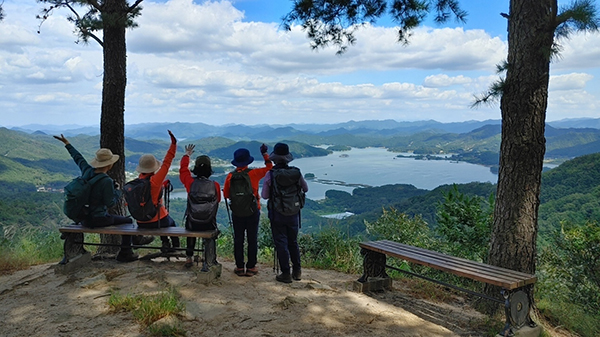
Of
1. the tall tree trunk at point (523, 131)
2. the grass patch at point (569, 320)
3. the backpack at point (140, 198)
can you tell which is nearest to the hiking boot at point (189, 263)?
the backpack at point (140, 198)

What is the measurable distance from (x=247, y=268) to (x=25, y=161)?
85414 millimetres

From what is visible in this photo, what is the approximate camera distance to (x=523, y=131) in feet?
14.2

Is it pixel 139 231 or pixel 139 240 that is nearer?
pixel 139 231

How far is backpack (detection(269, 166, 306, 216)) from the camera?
467 centimetres

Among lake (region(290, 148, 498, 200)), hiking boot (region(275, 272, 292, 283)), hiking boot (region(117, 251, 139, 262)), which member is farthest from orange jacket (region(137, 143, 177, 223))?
lake (region(290, 148, 498, 200))

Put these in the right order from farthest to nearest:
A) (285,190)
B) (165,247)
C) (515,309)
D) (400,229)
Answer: (400,229), (165,247), (285,190), (515,309)

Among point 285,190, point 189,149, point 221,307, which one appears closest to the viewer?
point 221,307

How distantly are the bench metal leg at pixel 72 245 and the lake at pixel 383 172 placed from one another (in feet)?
178

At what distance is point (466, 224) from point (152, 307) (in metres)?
4.84

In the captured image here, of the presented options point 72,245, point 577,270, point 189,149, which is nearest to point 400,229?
point 577,270

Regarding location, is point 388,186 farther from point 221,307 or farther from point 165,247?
point 221,307

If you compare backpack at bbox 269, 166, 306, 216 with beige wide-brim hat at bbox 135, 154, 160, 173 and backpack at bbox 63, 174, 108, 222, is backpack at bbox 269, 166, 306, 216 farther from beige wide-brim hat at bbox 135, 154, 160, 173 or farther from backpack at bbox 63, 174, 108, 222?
backpack at bbox 63, 174, 108, 222

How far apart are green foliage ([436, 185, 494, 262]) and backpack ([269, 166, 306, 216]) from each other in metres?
2.95

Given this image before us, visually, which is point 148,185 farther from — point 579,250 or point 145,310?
point 579,250
